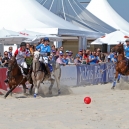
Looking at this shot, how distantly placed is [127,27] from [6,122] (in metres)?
30.0

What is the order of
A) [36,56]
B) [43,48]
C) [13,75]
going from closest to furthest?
[36,56]
[13,75]
[43,48]

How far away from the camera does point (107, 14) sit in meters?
39.5

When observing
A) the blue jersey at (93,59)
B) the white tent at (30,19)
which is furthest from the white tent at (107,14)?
the blue jersey at (93,59)

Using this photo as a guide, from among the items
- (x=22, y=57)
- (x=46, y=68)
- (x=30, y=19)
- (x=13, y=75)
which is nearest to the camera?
(x=13, y=75)

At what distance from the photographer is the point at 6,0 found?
2794 cm

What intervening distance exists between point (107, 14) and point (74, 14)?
740cm

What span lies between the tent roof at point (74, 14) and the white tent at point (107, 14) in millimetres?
4233

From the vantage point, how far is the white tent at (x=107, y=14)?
37875 millimetres

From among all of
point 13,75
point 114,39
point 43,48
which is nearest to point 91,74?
point 43,48

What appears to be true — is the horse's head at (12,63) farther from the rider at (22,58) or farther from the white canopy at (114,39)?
the white canopy at (114,39)

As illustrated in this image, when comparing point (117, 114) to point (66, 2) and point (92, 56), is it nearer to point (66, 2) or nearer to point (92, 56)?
point (92, 56)

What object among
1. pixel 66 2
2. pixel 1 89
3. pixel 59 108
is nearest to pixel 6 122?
pixel 59 108

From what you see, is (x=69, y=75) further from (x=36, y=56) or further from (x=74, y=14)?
(x=74, y=14)

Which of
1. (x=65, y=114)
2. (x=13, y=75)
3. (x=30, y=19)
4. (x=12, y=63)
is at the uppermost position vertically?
(x=30, y=19)
